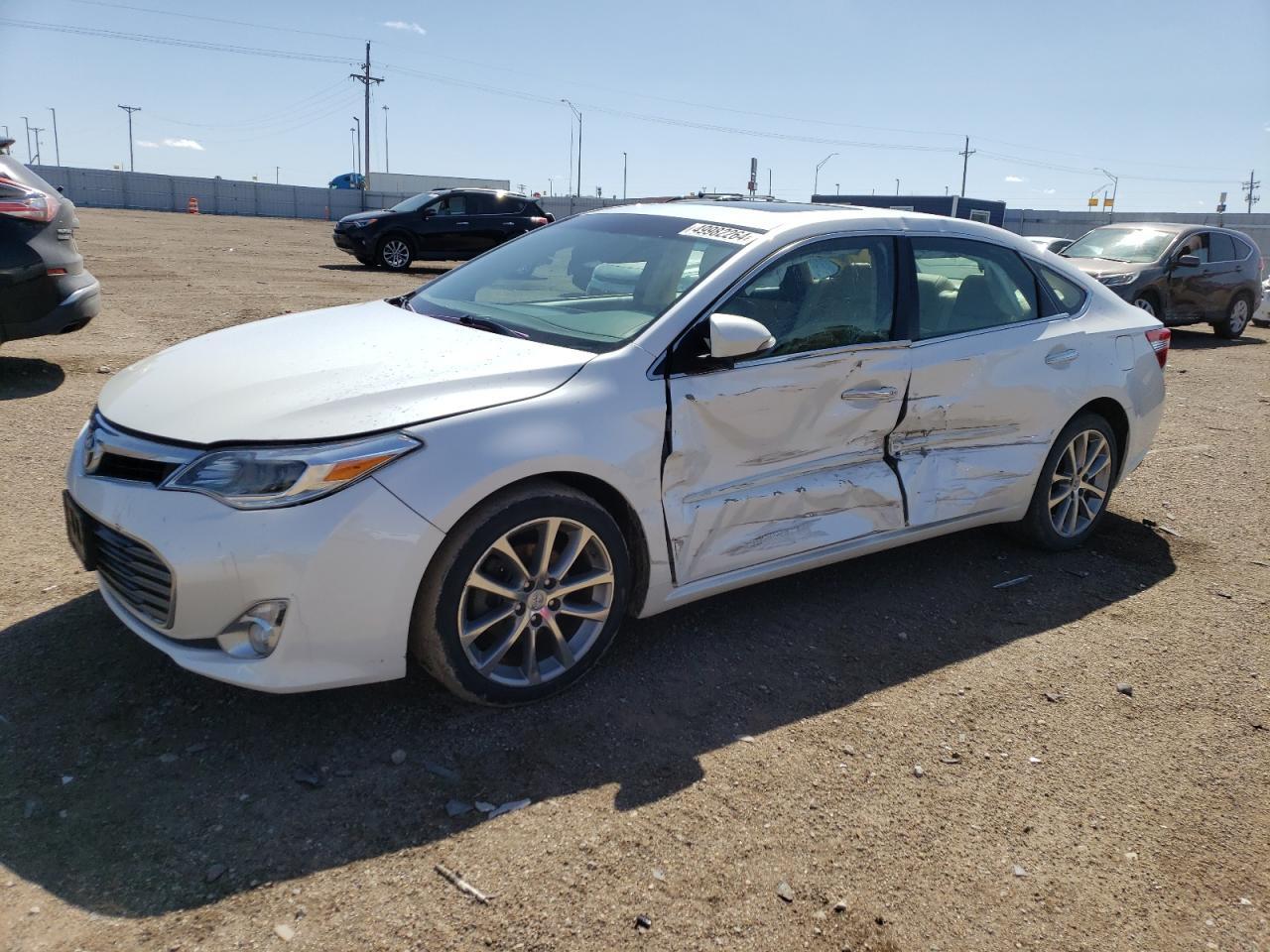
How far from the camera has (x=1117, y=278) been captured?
13156 mm

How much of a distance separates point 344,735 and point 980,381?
10.1 feet

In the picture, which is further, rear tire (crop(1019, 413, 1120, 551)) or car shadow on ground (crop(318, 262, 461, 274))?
car shadow on ground (crop(318, 262, 461, 274))

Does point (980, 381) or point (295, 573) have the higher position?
point (980, 381)

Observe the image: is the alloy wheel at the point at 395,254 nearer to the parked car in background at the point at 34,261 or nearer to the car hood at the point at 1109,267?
the car hood at the point at 1109,267

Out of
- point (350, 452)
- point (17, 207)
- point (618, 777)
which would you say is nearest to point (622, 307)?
point (350, 452)

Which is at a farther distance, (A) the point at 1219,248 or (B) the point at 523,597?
(A) the point at 1219,248

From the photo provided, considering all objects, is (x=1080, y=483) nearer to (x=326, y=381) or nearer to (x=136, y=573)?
(x=326, y=381)

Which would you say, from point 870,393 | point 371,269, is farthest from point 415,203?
point 870,393

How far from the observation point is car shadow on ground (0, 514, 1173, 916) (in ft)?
8.57

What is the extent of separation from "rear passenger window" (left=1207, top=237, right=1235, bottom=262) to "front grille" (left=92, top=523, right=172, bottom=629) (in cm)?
1519

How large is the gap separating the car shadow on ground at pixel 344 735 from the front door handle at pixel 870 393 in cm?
96

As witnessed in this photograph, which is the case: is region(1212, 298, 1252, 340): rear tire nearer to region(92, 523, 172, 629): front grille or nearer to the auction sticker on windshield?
the auction sticker on windshield

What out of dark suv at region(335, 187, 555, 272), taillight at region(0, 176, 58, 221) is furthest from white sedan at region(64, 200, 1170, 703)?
dark suv at region(335, 187, 555, 272)

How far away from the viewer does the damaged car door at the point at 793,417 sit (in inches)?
142
